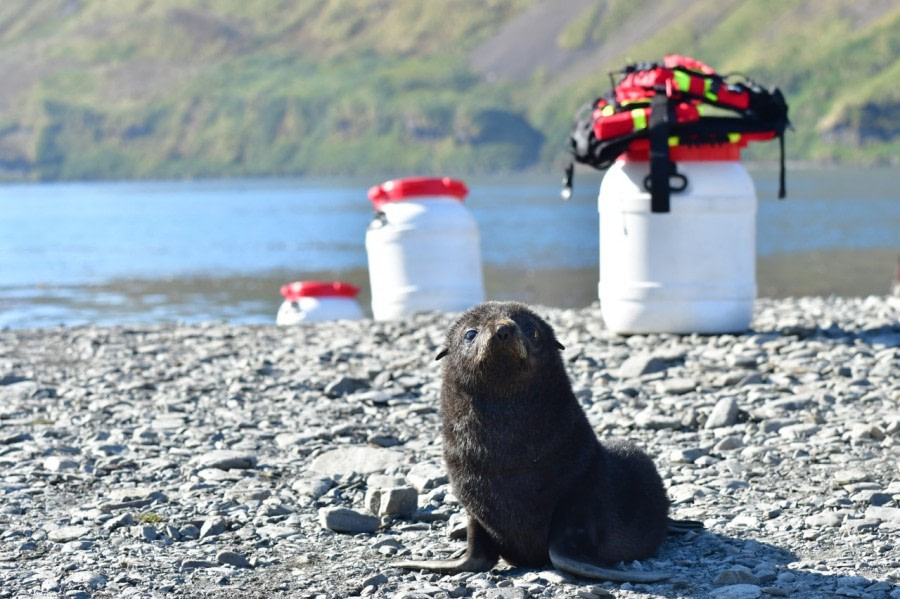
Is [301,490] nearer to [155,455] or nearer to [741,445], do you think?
[155,455]

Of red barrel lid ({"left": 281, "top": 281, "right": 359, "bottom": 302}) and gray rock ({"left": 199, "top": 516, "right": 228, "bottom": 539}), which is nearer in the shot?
gray rock ({"left": 199, "top": 516, "right": 228, "bottom": 539})

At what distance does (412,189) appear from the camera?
15.4 meters

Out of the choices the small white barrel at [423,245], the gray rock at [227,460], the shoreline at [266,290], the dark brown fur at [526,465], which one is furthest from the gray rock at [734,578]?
the shoreline at [266,290]

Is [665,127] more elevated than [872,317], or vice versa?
[665,127]

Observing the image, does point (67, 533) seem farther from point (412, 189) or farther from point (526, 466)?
point (412, 189)

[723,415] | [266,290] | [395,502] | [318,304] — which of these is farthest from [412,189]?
[266,290]

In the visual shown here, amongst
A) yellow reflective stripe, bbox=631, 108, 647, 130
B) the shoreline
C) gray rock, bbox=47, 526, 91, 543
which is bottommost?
gray rock, bbox=47, 526, 91, 543

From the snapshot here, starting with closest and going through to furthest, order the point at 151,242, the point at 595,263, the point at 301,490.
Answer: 1. the point at 301,490
2. the point at 595,263
3. the point at 151,242

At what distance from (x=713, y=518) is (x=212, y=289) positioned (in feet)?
92.5

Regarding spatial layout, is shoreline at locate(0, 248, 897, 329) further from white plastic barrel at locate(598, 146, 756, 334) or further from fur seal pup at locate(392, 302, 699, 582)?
fur seal pup at locate(392, 302, 699, 582)

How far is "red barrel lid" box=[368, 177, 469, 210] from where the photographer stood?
605 inches

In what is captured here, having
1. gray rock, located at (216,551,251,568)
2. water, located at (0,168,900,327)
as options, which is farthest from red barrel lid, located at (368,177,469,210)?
gray rock, located at (216,551,251,568)

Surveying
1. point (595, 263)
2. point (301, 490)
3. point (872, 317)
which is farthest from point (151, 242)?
point (301, 490)

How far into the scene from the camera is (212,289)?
33.6 metres
